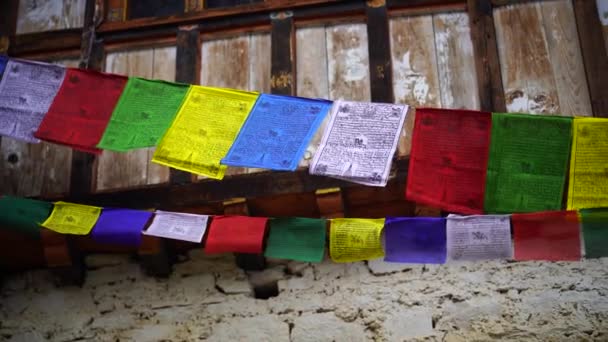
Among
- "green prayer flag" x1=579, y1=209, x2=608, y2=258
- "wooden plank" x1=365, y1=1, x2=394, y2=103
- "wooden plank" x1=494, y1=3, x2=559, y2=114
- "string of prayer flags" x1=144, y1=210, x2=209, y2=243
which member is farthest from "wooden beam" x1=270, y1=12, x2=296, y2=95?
"green prayer flag" x1=579, y1=209, x2=608, y2=258

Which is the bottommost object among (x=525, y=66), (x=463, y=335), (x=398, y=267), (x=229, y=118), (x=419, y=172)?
(x=463, y=335)

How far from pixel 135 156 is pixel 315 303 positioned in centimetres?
155

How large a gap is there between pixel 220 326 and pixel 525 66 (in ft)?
8.33

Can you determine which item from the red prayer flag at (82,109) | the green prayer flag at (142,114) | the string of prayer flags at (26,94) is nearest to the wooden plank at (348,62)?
the green prayer flag at (142,114)

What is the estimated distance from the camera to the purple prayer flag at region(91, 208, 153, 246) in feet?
17.3

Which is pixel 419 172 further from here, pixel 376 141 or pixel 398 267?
pixel 398 267

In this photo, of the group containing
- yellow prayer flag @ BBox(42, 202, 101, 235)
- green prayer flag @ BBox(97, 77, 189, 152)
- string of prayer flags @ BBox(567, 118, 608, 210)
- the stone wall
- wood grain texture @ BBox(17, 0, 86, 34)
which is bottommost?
the stone wall

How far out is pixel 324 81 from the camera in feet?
19.3

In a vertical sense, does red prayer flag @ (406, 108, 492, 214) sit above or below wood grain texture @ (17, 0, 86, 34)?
below

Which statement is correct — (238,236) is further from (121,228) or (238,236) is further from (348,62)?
A: (348,62)

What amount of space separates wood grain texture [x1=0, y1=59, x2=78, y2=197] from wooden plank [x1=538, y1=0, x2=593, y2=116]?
3235 millimetres

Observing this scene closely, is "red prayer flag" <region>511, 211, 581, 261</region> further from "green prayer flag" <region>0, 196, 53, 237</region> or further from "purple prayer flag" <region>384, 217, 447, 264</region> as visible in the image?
"green prayer flag" <region>0, 196, 53, 237</region>

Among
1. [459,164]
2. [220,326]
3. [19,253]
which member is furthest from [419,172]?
[19,253]

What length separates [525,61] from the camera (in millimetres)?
5715
